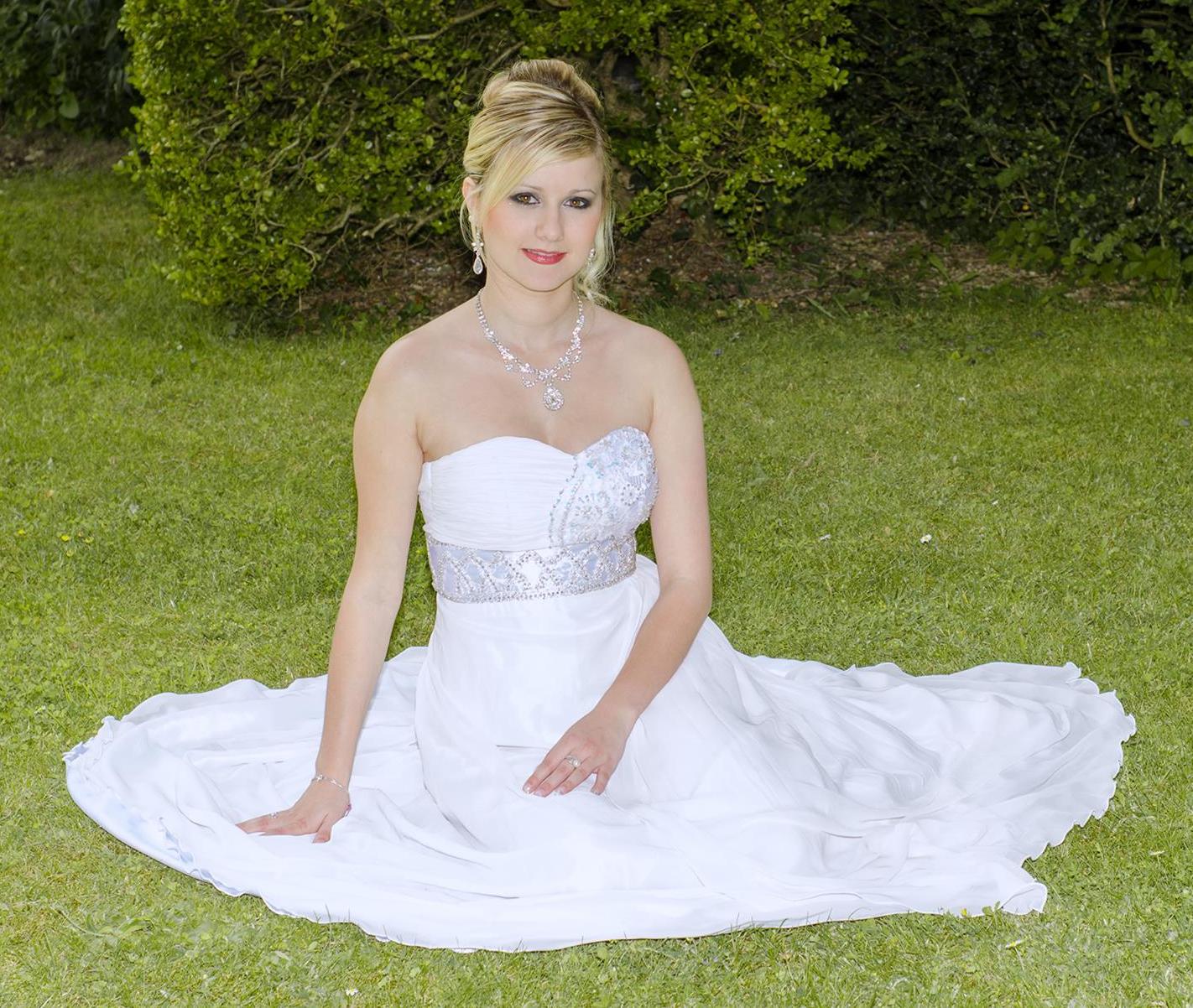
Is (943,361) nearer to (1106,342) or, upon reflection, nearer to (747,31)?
(1106,342)

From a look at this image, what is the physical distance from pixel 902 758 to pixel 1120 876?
656 millimetres

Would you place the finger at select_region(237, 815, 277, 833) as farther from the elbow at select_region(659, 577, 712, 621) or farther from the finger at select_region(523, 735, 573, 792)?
the elbow at select_region(659, 577, 712, 621)

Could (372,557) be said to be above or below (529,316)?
below

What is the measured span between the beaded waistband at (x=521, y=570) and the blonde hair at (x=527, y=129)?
822 millimetres

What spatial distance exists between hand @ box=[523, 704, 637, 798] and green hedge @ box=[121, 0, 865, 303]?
18.3ft

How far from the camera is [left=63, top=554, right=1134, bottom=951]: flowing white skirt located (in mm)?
3396

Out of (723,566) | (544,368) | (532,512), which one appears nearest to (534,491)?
(532,512)

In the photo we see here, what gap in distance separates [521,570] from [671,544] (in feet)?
1.27

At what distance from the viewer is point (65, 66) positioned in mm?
12883

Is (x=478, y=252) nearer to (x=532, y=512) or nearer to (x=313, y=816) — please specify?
(x=532, y=512)

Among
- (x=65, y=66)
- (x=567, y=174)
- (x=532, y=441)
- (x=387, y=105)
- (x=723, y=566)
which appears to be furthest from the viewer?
(x=65, y=66)

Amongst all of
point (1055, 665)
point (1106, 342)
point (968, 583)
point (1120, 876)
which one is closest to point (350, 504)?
point (968, 583)

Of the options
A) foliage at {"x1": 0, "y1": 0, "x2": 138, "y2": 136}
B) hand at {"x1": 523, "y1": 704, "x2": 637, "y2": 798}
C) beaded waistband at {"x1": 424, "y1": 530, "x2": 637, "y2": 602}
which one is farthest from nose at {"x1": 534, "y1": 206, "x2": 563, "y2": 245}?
foliage at {"x1": 0, "y1": 0, "x2": 138, "y2": 136}

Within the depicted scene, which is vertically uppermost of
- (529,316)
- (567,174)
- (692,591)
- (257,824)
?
(567,174)
